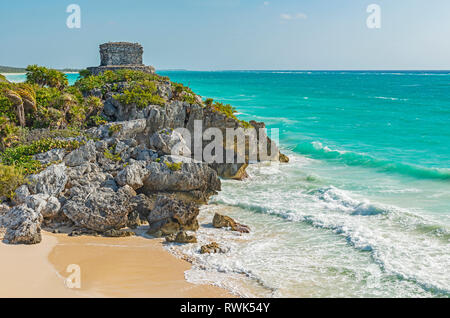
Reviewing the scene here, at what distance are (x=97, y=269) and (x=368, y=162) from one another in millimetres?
19165

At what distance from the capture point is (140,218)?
15.1 meters

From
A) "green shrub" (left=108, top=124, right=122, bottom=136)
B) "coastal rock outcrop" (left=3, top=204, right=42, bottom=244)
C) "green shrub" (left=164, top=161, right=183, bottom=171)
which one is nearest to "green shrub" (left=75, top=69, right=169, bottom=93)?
"green shrub" (left=108, top=124, right=122, bottom=136)

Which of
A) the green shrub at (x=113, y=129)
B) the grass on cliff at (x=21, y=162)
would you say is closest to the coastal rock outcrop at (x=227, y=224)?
the grass on cliff at (x=21, y=162)

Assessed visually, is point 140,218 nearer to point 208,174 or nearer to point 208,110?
point 208,174

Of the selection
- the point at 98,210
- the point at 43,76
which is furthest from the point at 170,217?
the point at 43,76

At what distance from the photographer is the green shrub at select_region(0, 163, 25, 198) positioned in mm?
14734

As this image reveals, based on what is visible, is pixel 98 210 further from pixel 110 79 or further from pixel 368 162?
pixel 368 162

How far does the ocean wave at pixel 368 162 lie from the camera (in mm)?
22656

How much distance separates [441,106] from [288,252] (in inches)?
2063

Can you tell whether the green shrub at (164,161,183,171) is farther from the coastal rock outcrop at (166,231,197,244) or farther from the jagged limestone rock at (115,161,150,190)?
the coastal rock outcrop at (166,231,197,244)

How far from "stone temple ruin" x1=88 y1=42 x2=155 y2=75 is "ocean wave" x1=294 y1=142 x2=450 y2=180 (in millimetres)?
14353

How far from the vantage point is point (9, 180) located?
14875 millimetres

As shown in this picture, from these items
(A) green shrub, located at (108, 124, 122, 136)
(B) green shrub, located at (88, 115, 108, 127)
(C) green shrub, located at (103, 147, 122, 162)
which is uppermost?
(B) green shrub, located at (88, 115, 108, 127)

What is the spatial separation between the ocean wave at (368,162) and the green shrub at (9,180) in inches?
744
